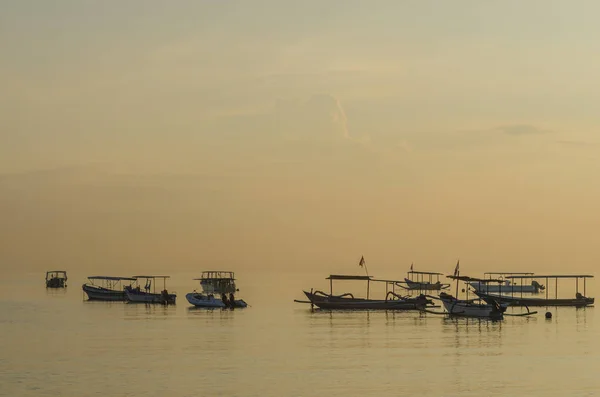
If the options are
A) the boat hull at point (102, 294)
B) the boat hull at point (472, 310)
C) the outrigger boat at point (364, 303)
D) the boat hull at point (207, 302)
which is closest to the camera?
the boat hull at point (472, 310)

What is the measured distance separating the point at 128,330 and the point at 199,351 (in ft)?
69.8

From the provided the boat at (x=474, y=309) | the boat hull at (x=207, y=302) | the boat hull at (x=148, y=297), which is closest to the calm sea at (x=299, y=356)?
the boat at (x=474, y=309)

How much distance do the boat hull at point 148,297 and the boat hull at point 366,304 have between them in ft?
78.8

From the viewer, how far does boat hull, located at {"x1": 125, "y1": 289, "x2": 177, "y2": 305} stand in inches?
5482

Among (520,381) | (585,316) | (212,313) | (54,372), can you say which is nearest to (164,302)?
(212,313)

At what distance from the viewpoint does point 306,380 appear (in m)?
58.1

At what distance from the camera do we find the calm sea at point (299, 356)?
5522 centimetres

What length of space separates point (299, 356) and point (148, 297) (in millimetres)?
76171

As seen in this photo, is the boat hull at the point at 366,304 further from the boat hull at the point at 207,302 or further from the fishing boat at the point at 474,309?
the boat hull at the point at 207,302

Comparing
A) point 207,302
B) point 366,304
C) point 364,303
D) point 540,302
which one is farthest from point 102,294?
point 540,302

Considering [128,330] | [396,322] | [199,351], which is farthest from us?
[396,322]

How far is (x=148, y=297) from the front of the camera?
14400cm

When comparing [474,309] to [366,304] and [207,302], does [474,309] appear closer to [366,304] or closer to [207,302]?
[366,304]

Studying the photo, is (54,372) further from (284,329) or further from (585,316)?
(585,316)
